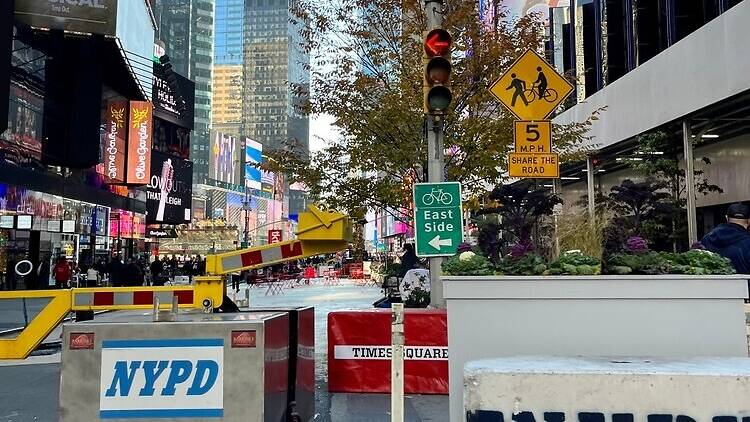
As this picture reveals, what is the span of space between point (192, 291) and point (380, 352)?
298 cm

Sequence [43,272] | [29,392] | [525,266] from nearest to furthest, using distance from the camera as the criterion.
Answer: [525,266]
[29,392]
[43,272]

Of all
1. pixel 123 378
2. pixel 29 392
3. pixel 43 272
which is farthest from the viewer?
pixel 43 272

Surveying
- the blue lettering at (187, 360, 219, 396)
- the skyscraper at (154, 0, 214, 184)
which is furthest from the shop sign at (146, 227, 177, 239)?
the skyscraper at (154, 0, 214, 184)

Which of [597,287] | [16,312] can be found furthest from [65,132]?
[597,287]

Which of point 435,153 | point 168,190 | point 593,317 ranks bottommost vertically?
point 593,317

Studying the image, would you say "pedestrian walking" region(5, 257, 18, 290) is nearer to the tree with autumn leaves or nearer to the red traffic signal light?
the tree with autumn leaves

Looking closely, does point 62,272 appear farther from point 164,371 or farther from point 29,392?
point 164,371

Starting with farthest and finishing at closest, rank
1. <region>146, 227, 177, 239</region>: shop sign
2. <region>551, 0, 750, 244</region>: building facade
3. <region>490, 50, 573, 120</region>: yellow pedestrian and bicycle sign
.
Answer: <region>146, 227, 177, 239</region>: shop sign, <region>551, 0, 750, 244</region>: building facade, <region>490, 50, 573, 120</region>: yellow pedestrian and bicycle sign

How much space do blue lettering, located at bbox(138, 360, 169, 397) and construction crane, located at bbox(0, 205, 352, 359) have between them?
757 mm

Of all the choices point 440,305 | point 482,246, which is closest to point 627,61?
point 440,305

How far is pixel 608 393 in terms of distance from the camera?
3363 mm

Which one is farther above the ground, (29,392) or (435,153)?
(435,153)

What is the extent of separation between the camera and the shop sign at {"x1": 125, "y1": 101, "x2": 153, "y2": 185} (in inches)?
1665

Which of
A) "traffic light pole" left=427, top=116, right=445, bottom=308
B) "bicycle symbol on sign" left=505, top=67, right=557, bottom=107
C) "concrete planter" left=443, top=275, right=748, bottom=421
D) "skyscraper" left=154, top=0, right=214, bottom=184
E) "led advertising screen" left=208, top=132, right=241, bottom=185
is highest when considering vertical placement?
"skyscraper" left=154, top=0, right=214, bottom=184
